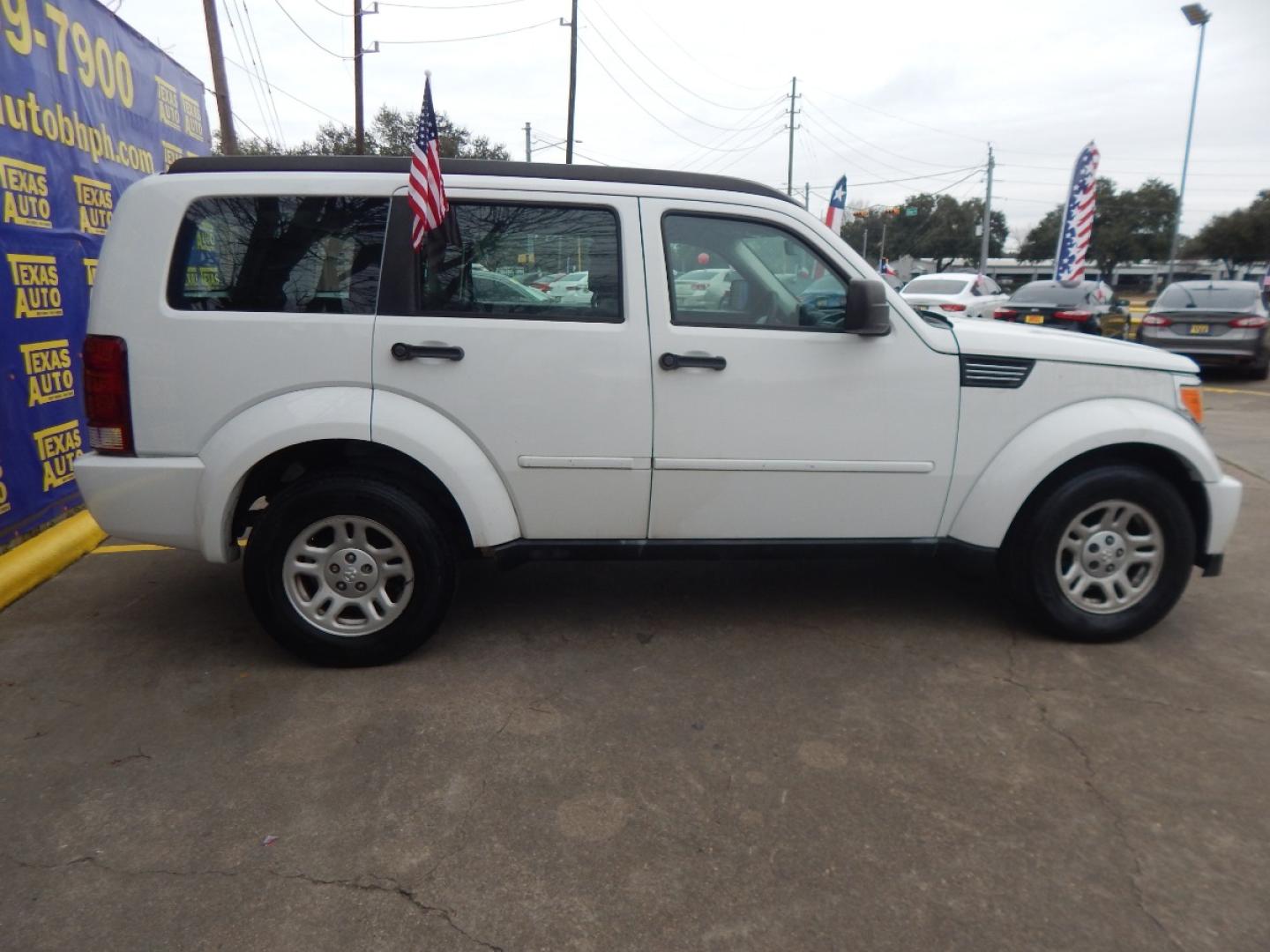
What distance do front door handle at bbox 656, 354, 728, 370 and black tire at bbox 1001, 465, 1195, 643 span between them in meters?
1.54

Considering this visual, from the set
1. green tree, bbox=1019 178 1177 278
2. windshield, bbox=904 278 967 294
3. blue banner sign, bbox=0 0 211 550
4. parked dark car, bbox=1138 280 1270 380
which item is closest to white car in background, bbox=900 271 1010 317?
windshield, bbox=904 278 967 294

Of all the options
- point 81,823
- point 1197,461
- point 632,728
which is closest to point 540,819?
point 632,728

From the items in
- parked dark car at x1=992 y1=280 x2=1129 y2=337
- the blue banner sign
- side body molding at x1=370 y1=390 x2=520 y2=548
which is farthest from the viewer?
parked dark car at x1=992 y1=280 x2=1129 y2=337

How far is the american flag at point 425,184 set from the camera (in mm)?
3334

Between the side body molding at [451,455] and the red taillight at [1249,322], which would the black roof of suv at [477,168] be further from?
the red taillight at [1249,322]

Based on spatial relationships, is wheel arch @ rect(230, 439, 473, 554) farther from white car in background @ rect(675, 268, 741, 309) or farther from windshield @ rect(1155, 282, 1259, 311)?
windshield @ rect(1155, 282, 1259, 311)

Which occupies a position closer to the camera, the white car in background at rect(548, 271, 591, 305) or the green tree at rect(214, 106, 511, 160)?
the white car in background at rect(548, 271, 591, 305)

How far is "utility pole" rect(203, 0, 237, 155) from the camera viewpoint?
52.4ft

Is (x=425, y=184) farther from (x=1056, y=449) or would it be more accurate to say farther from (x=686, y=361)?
(x=1056, y=449)

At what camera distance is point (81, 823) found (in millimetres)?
2643

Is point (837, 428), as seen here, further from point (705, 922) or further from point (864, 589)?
point (705, 922)

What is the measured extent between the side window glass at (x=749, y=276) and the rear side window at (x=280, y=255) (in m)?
1.21

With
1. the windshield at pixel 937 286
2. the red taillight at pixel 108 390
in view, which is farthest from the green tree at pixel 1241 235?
the red taillight at pixel 108 390

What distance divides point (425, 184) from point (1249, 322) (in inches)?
541
